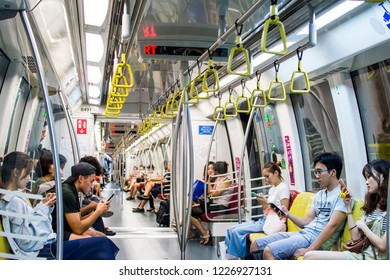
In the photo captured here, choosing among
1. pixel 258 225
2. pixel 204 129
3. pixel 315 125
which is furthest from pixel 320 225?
pixel 204 129

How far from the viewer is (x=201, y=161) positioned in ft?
25.3

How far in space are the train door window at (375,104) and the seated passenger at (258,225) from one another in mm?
1028

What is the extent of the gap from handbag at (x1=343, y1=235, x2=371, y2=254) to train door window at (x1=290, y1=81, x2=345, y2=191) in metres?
→ 1.57

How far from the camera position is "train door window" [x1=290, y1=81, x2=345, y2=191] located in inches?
185

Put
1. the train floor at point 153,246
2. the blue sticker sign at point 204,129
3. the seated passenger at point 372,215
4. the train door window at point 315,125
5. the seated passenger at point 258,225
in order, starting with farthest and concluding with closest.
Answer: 1. the blue sticker sign at point 204,129
2. the train floor at point 153,246
3. the train door window at point 315,125
4. the seated passenger at point 258,225
5. the seated passenger at point 372,215

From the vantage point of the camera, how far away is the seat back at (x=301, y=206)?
4.33 m

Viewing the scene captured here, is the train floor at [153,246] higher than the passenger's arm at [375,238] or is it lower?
lower

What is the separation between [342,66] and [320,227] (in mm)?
1548

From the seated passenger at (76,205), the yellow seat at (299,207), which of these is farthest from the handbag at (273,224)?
the seated passenger at (76,205)

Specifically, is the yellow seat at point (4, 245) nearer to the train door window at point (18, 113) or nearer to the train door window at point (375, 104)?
the train door window at point (18, 113)

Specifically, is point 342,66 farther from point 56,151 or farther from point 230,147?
point 230,147

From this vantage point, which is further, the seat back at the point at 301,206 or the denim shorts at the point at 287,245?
the seat back at the point at 301,206

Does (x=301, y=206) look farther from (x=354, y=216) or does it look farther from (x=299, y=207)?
(x=354, y=216)

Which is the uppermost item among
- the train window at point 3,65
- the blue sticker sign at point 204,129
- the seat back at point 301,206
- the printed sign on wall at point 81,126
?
the printed sign on wall at point 81,126
